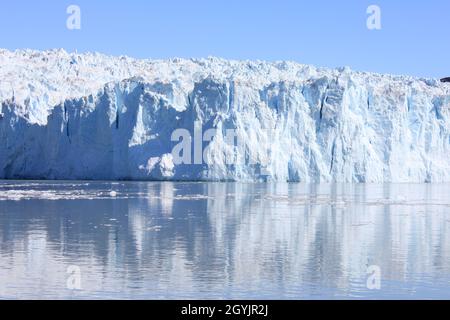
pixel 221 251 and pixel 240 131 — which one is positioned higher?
pixel 240 131

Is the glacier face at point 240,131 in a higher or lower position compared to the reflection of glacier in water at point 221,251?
higher

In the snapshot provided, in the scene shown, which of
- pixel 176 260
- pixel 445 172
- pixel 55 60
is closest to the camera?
pixel 176 260

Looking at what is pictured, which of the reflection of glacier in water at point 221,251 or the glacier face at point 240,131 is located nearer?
the reflection of glacier in water at point 221,251

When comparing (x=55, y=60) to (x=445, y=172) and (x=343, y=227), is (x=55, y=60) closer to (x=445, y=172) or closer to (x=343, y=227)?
(x=445, y=172)

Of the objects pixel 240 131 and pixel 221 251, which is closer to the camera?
pixel 221 251

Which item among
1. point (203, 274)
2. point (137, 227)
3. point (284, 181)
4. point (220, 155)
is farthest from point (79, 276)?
point (284, 181)
